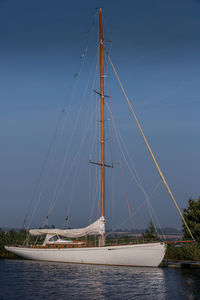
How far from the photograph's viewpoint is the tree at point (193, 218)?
40219 millimetres

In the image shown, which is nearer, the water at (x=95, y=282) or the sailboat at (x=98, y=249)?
the water at (x=95, y=282)

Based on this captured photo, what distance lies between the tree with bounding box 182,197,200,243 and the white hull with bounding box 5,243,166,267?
24.4ft

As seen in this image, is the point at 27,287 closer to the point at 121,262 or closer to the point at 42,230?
the point at 121,262

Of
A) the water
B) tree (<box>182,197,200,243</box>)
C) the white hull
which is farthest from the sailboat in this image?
tree (<box>182,197,200,243</box>)


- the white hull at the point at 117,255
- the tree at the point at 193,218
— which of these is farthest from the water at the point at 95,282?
the tree at the point at 193,218

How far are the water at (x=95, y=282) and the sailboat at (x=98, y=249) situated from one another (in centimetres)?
100

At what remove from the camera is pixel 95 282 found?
27.7 m

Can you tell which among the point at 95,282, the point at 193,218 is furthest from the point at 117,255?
the point at 193,218

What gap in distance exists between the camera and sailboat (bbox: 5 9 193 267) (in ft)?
113

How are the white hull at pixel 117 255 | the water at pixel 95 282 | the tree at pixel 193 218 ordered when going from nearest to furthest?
the water at pixel 95 282 < the white hull at pixel 117 255 < the tree at pixel 193 218

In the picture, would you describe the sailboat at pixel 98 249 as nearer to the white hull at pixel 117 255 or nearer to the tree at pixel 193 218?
the white hull at pixel 117 255

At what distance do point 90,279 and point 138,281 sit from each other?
3.65 m

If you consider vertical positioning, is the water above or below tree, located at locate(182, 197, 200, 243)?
below

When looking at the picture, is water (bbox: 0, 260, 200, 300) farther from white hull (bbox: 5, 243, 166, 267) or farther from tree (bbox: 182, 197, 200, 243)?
tree (bbox: 182, 197, 200, 243)
